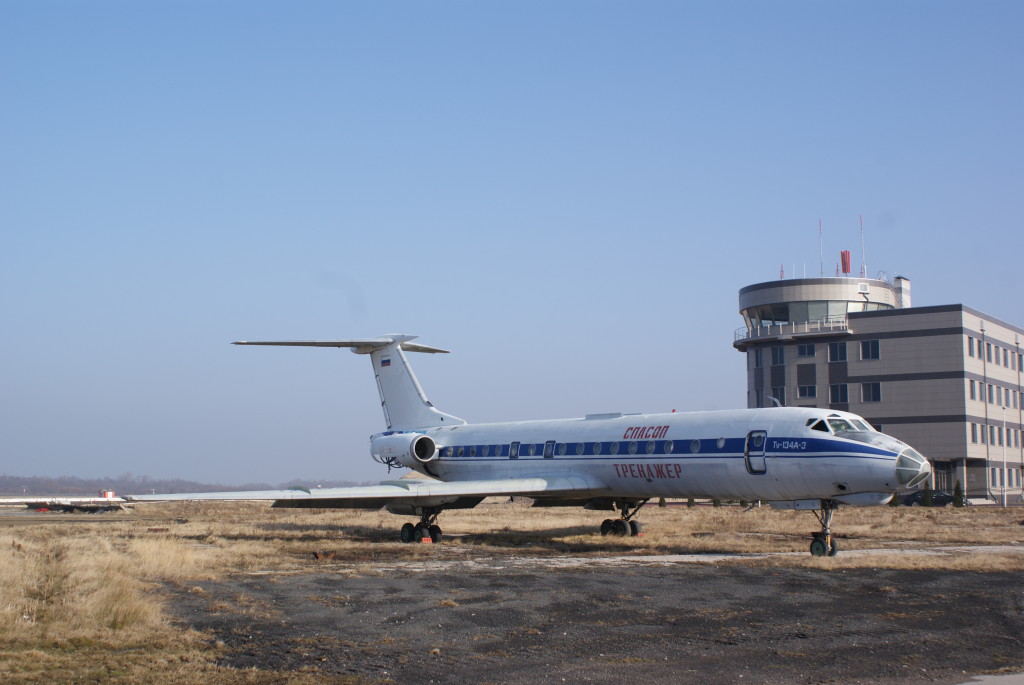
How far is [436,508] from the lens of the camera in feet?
85.1

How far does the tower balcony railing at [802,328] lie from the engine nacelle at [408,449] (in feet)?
141

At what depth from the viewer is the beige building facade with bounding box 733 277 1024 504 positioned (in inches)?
2500

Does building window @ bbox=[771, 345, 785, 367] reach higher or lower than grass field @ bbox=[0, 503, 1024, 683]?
higher

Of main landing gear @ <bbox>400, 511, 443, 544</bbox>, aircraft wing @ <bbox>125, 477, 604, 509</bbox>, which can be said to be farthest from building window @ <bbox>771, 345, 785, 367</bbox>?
main landing gear @ <bbox>400, 511, 443, 544</bbox>

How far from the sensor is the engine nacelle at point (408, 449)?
103 ft

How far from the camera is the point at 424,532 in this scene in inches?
1022

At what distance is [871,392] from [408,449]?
44265 millimetres

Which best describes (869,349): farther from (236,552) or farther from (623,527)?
(236,552)

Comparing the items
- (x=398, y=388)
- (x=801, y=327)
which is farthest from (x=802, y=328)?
(x=398, y=388)

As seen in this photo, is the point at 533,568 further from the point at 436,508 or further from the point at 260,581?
the point at 436,508

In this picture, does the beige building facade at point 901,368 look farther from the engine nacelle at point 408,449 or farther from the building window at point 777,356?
the engine nacelle at point 408,449

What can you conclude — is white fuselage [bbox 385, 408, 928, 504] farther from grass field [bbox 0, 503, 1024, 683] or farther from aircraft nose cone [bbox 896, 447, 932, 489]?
grass field [bbox 0, 503, 1024, 683]

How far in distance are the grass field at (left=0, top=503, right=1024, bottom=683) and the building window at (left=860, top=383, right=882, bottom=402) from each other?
23.3 m

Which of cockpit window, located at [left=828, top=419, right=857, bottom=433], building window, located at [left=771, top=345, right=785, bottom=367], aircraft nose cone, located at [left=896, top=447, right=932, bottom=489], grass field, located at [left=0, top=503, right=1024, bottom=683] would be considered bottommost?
grass field, located at [left=0, top=503, right=1024, bottom=683]
